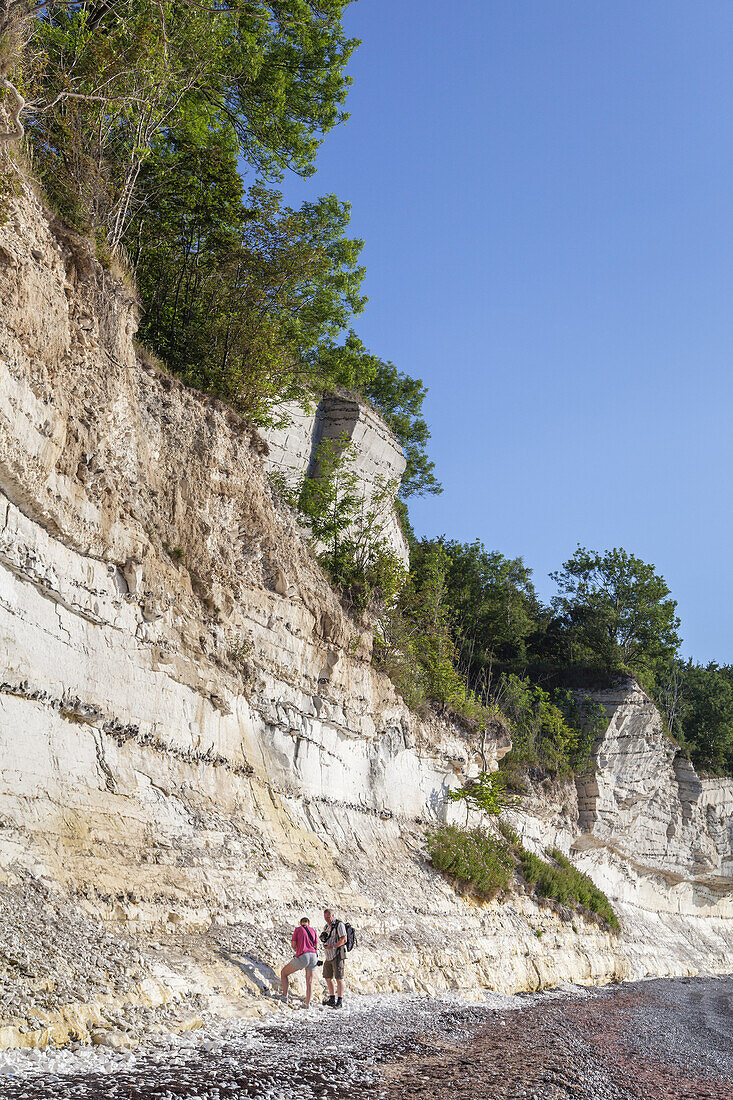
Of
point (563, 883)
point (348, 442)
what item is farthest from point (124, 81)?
point (563, 883)

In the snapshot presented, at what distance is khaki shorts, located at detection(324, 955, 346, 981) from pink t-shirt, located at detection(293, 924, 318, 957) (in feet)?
2.43

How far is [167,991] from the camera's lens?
28.1 ft

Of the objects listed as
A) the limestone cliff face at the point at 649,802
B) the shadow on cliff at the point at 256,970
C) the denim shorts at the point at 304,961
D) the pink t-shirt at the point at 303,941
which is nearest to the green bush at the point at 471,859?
the pink t-shirt at the point at 303,941

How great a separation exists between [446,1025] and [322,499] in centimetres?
1227

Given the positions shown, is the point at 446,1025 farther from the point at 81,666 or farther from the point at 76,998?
the point at 81,666

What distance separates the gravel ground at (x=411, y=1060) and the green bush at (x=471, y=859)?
3.05 meters

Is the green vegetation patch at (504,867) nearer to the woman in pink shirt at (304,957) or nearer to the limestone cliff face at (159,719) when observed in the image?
the limestone cliff face at (159,719)

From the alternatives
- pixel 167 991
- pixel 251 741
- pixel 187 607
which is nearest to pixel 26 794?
pixel 167 991

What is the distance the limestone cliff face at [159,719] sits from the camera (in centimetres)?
863

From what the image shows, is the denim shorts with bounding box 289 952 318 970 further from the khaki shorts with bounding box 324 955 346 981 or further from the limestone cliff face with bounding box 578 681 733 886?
the limestone cliff face with bounding box 578 681 733 886

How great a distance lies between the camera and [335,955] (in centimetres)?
1151

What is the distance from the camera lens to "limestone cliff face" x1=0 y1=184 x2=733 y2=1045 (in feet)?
28.3

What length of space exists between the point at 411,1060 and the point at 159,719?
18.4ft

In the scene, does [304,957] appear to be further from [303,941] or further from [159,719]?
[159,719]
